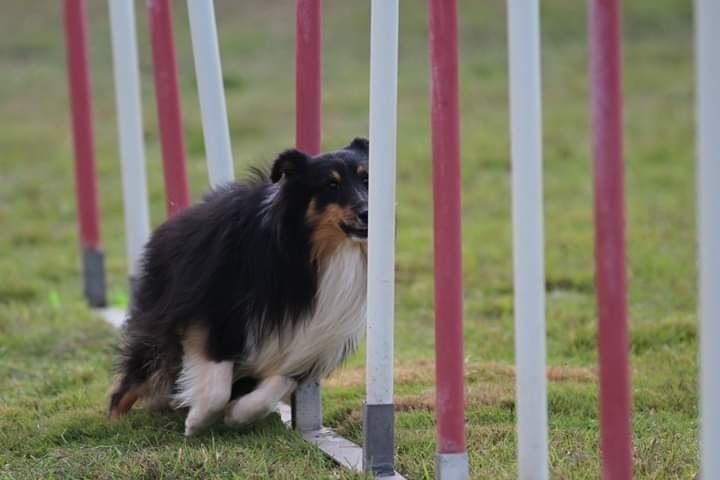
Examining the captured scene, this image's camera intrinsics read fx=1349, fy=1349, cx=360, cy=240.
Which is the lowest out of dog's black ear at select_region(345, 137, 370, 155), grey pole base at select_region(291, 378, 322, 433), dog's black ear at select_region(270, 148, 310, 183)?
grey pole base at select_region(291, 378, 322, 433)

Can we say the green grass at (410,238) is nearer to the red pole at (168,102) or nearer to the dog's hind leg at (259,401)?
the dog's hind leg at (259,401)

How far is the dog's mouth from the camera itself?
4656 millimetres

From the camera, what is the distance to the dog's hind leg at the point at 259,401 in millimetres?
4809

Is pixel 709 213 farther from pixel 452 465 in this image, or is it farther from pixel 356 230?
pixel 356 230

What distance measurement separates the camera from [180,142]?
6090mm

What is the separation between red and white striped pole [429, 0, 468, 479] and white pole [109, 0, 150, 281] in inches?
134

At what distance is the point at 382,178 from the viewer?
4105mm

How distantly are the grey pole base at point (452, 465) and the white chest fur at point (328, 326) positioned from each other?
3.31 feet

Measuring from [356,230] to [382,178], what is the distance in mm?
585

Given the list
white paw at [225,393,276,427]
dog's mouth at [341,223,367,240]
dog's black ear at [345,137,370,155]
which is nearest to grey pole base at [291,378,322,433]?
white paw at [225,393,276,427]

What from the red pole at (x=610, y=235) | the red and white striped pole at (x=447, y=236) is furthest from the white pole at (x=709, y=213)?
the red and white striped pole at (x=447, y=236)

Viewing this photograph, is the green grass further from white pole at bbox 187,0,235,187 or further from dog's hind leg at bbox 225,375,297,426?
white pole at bbox 187,0,235,187

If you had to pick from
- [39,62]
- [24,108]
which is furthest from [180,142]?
[39,62]

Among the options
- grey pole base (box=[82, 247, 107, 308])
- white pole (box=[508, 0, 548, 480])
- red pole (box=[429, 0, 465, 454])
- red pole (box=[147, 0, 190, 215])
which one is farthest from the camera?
grey pole base (box=[82, 247, 107, 308])
